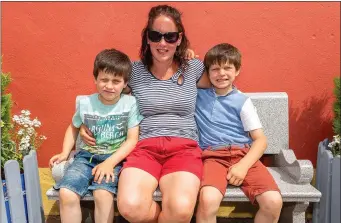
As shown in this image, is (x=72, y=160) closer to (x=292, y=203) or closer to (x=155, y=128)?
(x=155, y=128)

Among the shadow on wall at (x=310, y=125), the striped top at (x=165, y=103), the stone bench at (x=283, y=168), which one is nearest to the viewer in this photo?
the stone bench at (x=283, y=168)

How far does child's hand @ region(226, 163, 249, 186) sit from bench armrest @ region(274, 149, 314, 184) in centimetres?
40

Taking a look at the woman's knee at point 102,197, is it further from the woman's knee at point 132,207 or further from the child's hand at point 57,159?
the child's hand at point 57,159

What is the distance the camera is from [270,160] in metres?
4.18

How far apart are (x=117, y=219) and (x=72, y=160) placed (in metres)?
0.72

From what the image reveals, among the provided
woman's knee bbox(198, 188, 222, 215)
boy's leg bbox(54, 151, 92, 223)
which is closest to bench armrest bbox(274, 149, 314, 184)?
woman's knee bbox(198, 188, 222, 215)

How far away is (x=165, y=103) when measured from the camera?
3471 millimetres

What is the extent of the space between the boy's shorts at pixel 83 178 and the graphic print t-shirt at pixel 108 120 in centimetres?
7

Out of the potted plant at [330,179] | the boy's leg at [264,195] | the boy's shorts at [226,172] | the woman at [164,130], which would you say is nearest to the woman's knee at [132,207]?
the woman at [164,130]

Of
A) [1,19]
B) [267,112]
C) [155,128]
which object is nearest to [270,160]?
[267,112]

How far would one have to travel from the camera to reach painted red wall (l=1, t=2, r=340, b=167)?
3.98m

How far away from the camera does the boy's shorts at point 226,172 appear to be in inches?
125

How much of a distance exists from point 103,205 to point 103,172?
0.75 feet

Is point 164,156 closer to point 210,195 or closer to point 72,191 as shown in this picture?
point 210,195
